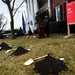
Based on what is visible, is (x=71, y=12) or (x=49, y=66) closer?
(x=49, y=66)

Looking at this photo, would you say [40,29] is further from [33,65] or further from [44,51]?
[33,65]

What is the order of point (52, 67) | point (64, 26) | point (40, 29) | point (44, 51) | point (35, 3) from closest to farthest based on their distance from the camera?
point (52, 67) → point (44, 51) → point (40, 29) → point (64, 26) → point (35, 3)

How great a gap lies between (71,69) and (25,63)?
5.18ft

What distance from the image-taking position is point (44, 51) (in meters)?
10.2

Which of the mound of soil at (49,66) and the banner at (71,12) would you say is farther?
the banner at (71,12)

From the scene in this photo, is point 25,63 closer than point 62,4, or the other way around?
point 25,63

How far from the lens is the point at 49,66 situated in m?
7.96

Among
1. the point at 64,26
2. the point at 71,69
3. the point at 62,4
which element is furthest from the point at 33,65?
the point at 62,4

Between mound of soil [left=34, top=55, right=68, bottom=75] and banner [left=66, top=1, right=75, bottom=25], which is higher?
banner [left=66, top=1, right=75, bottom=25]

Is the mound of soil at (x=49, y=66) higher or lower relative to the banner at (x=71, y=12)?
lower

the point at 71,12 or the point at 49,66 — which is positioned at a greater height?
the point at 71,12

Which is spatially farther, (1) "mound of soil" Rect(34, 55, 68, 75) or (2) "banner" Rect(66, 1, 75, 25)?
(2) "banner" Rect(66, 1, 75, 25)

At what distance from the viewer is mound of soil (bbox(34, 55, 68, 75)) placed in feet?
25.7

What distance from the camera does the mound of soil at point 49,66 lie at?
7.83 meters
